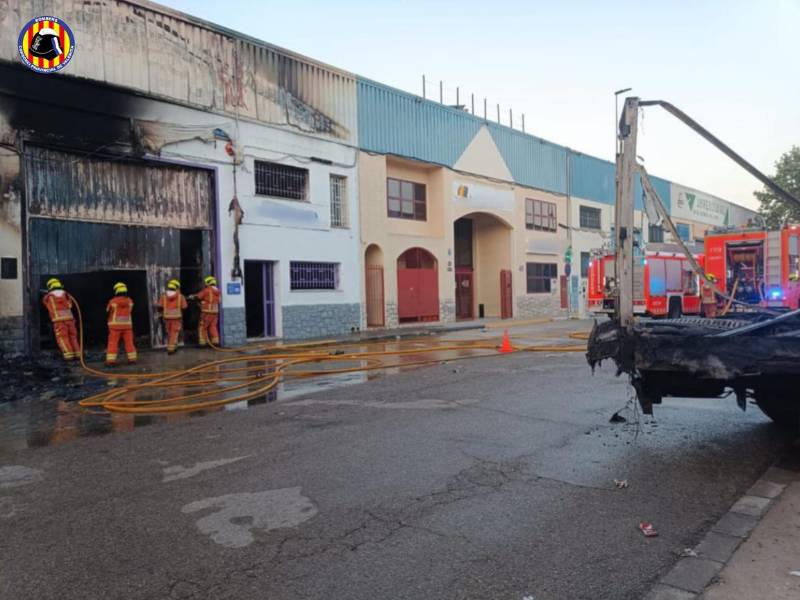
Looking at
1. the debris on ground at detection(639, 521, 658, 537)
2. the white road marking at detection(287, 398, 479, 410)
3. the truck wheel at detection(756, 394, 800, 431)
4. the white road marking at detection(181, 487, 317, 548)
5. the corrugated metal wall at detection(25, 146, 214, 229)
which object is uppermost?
the corrugated metal wall at detection(25, 146, 214, 229)

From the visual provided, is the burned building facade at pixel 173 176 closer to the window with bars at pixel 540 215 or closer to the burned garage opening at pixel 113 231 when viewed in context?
the burned garage opening at pixel 113 231

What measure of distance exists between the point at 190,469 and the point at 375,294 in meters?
17.9

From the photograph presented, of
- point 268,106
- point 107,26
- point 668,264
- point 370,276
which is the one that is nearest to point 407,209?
point 370,276

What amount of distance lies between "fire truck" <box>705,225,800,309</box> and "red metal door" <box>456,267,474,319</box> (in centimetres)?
1342

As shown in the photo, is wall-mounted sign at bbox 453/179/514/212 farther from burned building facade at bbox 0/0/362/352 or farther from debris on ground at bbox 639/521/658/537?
debris on ground at bbox 639/521/658/537

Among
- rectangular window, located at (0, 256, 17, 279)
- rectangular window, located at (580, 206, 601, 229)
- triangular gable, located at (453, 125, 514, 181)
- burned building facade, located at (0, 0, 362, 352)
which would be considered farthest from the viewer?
rectangular window, located at (580, 206, 601, 229)

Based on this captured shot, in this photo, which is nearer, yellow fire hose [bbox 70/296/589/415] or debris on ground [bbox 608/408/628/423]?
debris on ground [bbox 608/408/628/423]

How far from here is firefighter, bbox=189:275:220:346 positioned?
648 inches

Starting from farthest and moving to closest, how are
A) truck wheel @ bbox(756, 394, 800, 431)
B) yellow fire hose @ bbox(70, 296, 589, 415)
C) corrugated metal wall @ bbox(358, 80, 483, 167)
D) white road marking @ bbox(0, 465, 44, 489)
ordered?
corrugated metal wall @ bbox(358, 80, 483, 167) < yellow fire hose @ bbox(70, 296, 589, 415) < truck wheel @ bbox(756, 394, 800, 431) < white road marking @ bbox(0, 465, 44, 489)

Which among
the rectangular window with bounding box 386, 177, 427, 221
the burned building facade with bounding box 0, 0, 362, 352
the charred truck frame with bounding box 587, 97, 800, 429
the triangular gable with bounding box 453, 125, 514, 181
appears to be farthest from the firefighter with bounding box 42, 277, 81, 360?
the triangular gable with bounding box 453, 125, 514, 181

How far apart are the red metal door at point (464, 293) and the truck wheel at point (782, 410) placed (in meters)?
24.1

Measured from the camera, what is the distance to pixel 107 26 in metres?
15.2

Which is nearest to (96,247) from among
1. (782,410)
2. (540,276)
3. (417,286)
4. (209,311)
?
(209,311)

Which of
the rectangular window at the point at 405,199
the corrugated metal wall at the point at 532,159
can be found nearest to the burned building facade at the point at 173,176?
the rectangular window at the point at 405,199
